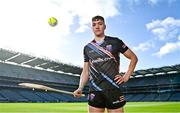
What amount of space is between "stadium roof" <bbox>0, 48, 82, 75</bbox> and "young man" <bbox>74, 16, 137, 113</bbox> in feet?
253

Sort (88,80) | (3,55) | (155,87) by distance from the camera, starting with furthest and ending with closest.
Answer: (155,87), (3,55), (88,80)

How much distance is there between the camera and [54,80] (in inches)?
4163

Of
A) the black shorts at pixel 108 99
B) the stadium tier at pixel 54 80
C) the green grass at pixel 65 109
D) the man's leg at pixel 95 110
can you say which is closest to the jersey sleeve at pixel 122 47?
the black shorts at pixel 108 99

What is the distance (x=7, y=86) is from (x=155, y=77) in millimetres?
53103

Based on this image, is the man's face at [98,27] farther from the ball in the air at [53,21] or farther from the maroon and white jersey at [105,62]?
the ball in the air at [53,21]

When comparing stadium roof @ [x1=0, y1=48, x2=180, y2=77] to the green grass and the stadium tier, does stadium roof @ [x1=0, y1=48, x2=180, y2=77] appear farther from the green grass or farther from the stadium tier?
the green grass

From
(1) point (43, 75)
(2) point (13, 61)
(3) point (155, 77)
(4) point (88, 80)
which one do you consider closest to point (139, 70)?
(3) point (155, 77)

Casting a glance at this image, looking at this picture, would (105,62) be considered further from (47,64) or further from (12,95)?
(47,64)

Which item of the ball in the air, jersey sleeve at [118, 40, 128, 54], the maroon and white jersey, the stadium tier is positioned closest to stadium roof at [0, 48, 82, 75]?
the stadium tier

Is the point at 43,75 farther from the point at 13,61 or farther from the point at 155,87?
the point at 155,87

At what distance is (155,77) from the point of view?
116 metres

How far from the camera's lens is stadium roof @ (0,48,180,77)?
87338mm

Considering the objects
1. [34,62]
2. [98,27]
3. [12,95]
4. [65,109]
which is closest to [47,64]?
[34,62]

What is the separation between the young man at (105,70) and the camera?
698cm
